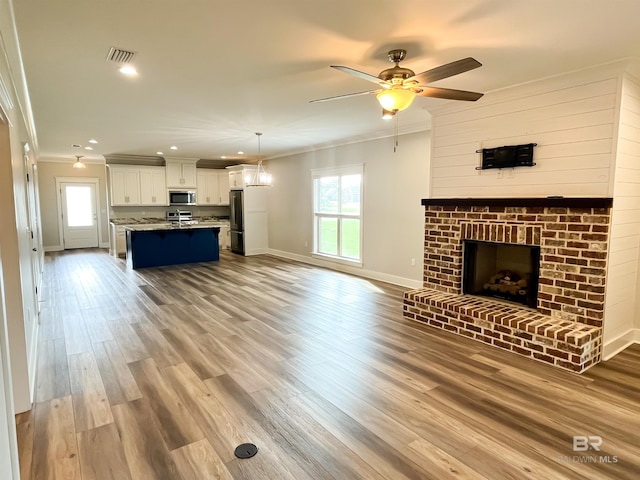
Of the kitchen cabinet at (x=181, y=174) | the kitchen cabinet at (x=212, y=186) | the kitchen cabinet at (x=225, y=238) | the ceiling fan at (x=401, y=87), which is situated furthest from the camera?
the kitchen cabinet at (x=225, y=238)

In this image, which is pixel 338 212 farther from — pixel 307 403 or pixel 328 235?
pixel 307 403

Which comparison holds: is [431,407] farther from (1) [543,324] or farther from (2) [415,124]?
(2) [415,124]

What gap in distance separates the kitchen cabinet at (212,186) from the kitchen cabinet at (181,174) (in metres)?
0.26

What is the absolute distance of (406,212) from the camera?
5.91 metres

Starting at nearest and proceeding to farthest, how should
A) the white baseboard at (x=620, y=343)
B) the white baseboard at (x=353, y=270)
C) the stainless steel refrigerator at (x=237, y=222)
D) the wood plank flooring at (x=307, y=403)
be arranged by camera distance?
1. the wood plank flooring at (x=307, y=403)
2. the white baseboard at (x=620, y=343)
3. the white baseboard at (x=353, y=270)
4. the stainless steel refrigerator at (x=237, y=222)

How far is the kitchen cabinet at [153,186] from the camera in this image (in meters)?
9.62

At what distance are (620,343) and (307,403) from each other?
3.17 metres

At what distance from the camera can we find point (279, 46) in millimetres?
2738

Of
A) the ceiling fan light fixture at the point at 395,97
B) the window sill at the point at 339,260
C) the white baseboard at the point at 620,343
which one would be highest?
the ceiling fan light fixture at the point at 395,97

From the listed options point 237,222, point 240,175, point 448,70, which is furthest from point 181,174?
point 448,70

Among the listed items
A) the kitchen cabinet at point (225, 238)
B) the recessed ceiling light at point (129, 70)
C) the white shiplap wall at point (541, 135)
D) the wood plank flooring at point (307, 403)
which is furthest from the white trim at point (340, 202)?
the recessed ceiling light at point (129, 70)

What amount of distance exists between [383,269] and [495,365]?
3338 mm

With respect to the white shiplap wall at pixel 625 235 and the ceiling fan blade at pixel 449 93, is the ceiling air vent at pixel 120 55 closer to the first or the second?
the ceiling fan blade at pixel 449 93

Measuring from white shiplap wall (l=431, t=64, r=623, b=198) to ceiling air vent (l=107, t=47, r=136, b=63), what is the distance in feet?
10.7
